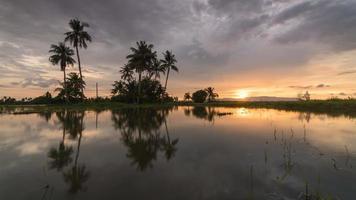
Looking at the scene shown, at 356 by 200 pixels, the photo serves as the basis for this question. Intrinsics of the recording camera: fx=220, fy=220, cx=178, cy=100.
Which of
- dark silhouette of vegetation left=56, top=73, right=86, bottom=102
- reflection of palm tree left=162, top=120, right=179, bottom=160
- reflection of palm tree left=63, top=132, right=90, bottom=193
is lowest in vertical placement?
reflection of palm tree left=63, top=132, right=90, bottom=193

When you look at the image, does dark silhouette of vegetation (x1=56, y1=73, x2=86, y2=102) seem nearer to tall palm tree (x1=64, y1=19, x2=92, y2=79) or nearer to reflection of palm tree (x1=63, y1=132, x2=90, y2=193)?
tall palm tree (x1=64, y1=19, x2=92, y2=79)

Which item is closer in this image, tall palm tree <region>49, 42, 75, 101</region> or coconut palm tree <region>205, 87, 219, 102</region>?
tall palm tree <region>49, 42, 75, 101</region>

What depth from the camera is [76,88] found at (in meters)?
51.9

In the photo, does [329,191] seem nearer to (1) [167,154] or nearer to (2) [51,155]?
(1) [167,154]

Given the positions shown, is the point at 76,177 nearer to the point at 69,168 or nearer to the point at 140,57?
the point at 69,168

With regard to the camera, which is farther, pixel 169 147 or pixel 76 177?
pixel 169 147

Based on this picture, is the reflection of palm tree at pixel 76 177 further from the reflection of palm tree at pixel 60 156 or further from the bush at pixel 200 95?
the bush at pixel 200 95

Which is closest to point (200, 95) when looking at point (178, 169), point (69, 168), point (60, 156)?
point (60, 156)

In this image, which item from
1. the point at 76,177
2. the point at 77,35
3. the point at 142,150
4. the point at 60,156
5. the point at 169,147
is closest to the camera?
the point at 76,177

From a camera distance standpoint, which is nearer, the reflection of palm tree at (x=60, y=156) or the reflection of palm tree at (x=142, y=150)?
the reflection of palm tree at (x=60, y=156)

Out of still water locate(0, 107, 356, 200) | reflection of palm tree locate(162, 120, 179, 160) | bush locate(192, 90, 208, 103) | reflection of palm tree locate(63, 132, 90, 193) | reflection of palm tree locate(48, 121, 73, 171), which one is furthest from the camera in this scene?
bush locate(192, 90, 208, 103)

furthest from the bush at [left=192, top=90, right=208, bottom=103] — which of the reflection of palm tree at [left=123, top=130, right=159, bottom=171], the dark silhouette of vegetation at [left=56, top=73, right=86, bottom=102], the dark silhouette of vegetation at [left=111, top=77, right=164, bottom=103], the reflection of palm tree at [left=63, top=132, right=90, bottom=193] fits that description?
the reflection of palm tree at [left=63, top=132, right=90, bottom=193]

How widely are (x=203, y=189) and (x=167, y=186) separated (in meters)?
0.84

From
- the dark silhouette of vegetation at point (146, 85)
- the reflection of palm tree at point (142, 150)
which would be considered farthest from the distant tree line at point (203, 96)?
the reflection of palm tree at point (142, 150)
